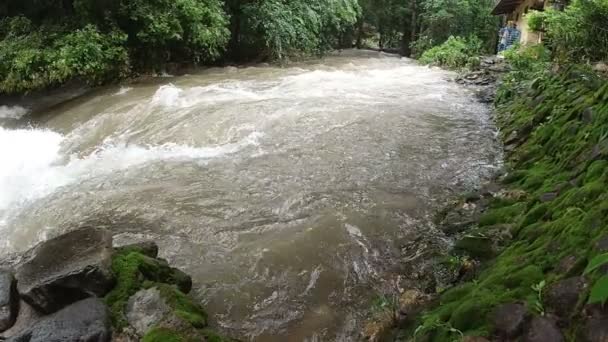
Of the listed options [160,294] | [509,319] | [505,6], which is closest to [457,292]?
[509,319]

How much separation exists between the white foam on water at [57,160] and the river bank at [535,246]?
3807mm

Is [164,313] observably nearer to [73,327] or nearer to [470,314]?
[73,327]

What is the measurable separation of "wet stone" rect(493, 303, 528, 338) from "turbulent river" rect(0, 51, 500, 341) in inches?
47.3

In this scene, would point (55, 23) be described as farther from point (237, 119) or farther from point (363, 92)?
point (363, 92)

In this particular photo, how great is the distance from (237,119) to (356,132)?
212 cm

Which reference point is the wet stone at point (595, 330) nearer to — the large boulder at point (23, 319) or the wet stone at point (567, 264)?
the wet stone at point (567, 264)

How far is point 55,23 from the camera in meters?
11.6

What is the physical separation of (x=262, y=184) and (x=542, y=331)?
4022mm

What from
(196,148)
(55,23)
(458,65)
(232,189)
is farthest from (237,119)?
(458,65)

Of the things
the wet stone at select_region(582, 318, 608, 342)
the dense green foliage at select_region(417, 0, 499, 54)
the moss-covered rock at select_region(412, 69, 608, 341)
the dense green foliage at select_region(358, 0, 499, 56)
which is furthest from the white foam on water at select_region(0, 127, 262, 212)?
the dense green foliage at select_region(417, 0, 499, 54)

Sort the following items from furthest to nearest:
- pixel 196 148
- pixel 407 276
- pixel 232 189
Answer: pixel 196 148, pixel 232 189, pixel 407 276

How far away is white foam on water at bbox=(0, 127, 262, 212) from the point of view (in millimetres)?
6082

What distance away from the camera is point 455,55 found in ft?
53.4

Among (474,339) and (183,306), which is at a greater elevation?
(474,339)
